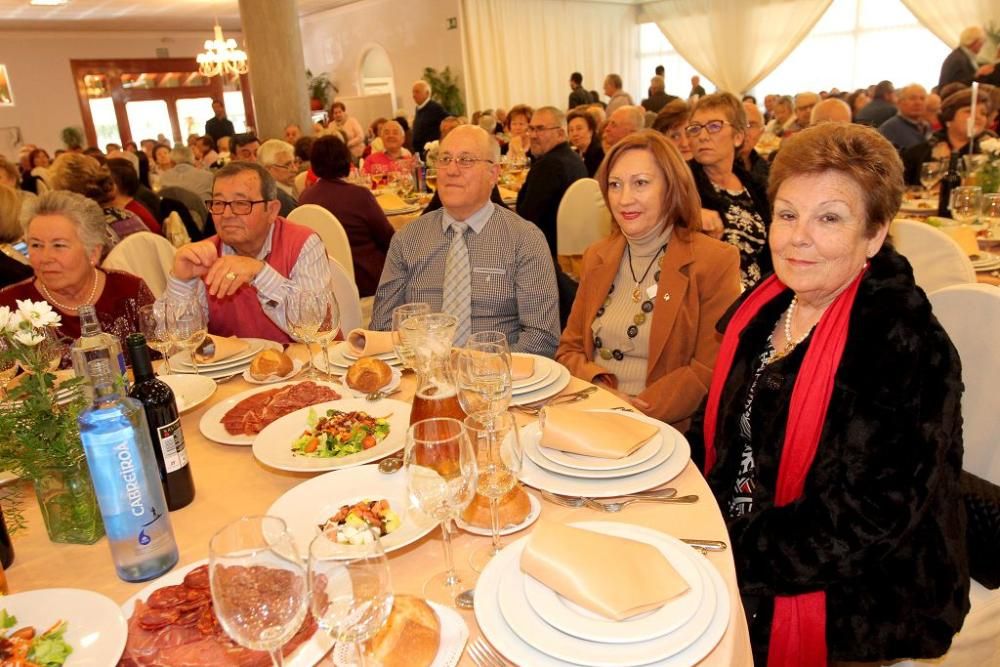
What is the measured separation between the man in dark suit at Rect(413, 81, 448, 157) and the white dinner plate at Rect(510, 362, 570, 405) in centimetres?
912

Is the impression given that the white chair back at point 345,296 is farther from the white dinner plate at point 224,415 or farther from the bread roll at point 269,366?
the white dinner plate at point 224,415

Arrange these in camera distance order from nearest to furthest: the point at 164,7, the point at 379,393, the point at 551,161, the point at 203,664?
1. the point at 203,664
2. the point at 379,393
3. the point at 551,161
4. the point at 164,7

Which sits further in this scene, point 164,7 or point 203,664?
point 164,7

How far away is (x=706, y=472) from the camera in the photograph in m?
1.91

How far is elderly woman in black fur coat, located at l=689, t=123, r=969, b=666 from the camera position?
1446 millimetres

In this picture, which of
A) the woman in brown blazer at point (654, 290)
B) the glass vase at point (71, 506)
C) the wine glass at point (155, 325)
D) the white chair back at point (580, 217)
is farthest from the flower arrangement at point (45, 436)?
the white chair back at point (580, 217)

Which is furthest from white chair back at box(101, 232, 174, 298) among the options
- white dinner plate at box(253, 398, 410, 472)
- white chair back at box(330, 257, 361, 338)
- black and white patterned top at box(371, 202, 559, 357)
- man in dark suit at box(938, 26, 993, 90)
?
man in dark suit at box(938, 26, 993, 90)

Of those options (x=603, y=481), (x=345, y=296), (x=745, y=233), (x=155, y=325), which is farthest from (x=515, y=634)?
(x=745, y=233)

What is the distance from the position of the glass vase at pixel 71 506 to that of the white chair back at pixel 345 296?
157 cm

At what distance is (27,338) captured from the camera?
132 centimetres

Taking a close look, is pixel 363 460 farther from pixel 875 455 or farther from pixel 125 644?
pixel 875 455

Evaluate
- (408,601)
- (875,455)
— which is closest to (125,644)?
(408,601)

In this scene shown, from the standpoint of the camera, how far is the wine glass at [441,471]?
1.08 m

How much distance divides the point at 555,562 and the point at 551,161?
14.3ft
